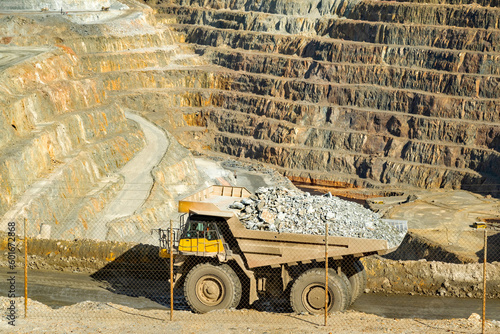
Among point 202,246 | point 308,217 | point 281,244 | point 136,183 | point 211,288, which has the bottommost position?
point 136,183

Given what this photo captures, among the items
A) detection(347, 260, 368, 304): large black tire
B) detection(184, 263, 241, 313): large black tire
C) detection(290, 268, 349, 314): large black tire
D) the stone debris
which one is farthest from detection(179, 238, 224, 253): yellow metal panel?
detection(347, 260, 368, 304): large black tire

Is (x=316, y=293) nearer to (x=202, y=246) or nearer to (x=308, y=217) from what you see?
(x=308, y=217)

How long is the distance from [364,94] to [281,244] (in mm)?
66256

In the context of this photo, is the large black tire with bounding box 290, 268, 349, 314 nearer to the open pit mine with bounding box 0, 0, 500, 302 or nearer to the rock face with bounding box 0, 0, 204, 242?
the rock face with bounding box 0, 0, 204, 242

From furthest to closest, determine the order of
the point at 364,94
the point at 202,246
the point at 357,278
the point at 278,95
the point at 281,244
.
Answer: the point at 278,95 < the point at 364,94 < the point at 357,278 < the point at 202,246 < the point at 281,244

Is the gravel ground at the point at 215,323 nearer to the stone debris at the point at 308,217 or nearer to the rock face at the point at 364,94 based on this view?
the stone debris at the point at 308,217

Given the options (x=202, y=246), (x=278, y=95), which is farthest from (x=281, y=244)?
(x=278, y=95)

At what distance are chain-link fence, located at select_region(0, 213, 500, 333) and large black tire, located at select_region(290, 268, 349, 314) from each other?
0.03 meters

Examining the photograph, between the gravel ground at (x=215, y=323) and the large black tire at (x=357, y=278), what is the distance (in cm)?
141

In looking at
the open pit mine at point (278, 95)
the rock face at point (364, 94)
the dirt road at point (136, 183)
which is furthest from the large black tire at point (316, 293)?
the rock face at point (364, 94)

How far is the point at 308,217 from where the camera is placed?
23422 mm

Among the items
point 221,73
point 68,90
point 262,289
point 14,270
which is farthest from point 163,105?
point 262,289

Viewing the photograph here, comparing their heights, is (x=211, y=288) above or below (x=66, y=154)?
above

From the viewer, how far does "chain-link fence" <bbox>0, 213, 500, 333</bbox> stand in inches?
882
